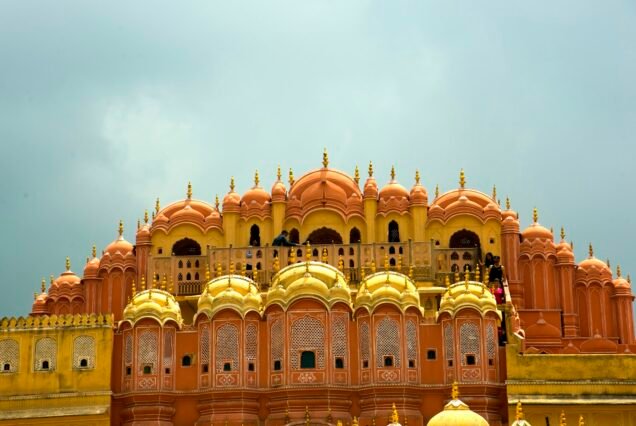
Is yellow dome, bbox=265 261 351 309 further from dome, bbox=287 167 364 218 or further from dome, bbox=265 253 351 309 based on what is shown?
dome, bbox=287 167 364 218

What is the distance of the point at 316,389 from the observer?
50.4 m

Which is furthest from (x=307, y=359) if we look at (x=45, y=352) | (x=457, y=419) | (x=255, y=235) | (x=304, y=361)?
(x=255, y=235)

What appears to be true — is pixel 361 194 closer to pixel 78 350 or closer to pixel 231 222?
pixel 231 222

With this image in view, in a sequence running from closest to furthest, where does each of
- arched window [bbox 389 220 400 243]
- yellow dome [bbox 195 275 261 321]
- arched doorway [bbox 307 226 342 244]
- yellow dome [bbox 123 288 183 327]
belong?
yellow dome [bbox 195 275 261 321] → yellow dome [bbox 123 288 183 327] → arched window [bbox 389 220 400 243] → arched doorway [bbox 307 226 342 244]

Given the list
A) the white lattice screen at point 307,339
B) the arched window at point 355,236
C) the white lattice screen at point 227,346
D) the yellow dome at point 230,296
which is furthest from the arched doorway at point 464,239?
the white lattice screen at point 227,346

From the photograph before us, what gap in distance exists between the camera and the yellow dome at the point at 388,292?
51.3 metres

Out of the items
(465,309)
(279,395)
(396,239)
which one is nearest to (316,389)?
(279,395)

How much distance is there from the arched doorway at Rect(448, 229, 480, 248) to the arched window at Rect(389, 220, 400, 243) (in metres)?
1.91

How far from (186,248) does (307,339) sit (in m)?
10.6

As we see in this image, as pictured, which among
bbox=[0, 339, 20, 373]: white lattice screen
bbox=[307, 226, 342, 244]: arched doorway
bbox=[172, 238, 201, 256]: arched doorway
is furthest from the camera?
bbox=[172, 238, 201, 256]: arched doorway

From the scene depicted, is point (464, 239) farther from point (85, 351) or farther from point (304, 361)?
point (85, 351)

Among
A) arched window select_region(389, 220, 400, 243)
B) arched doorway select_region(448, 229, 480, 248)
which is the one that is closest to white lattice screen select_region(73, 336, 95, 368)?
arched window select_region(389, 220, 400, 243)

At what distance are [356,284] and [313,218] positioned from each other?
15.9 ft

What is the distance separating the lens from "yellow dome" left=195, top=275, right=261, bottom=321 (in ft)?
169
